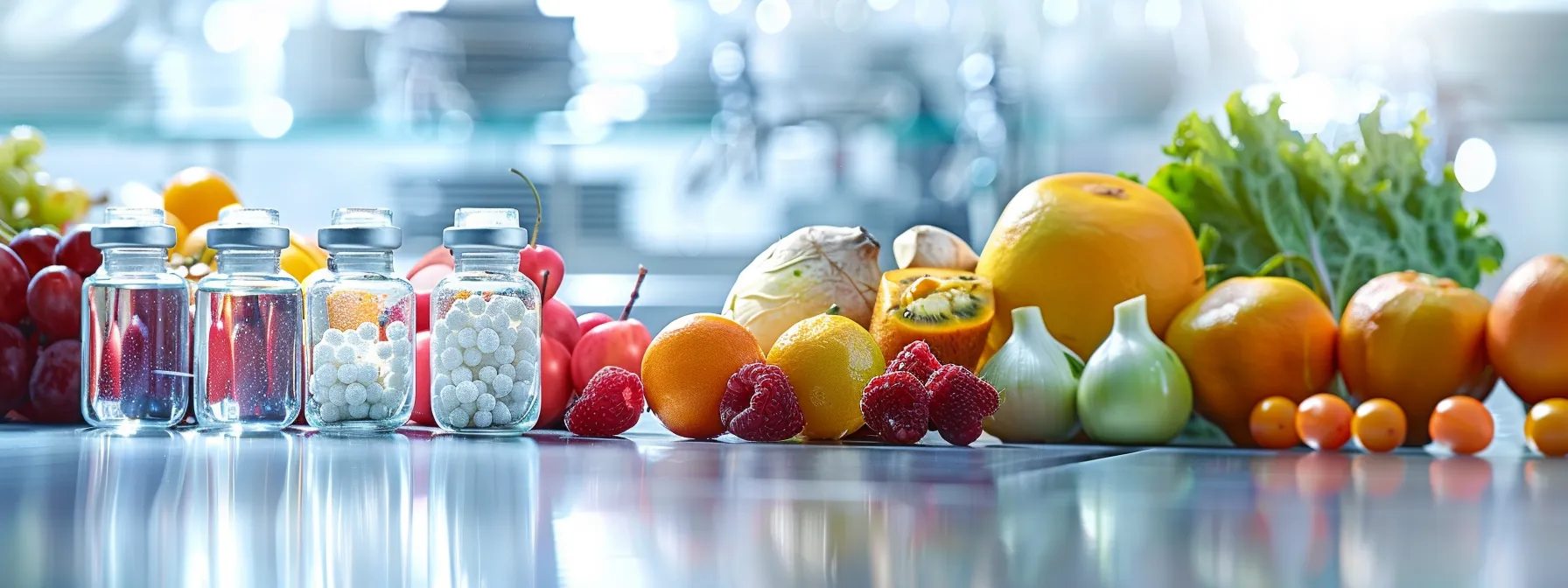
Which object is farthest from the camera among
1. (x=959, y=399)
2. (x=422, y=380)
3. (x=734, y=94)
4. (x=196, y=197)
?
(x=734, y=94)

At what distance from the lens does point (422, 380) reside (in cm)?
90

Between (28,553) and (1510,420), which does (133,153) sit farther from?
(1510,420)

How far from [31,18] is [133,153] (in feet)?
0.59

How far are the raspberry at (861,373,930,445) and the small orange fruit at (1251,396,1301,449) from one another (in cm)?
24

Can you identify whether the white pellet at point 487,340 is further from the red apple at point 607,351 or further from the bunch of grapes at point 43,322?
the bunch of grapes at point 43,322

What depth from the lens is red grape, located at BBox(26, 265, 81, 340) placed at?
926 mm

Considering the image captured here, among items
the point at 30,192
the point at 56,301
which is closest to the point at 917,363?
the point at 56,301

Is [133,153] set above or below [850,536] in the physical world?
above

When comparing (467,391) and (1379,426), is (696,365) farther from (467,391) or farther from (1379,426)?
(1379,426)

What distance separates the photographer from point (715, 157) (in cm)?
141

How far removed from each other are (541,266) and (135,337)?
A: 275 millimetres

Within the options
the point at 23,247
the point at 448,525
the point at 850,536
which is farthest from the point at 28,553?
the point at 23,247

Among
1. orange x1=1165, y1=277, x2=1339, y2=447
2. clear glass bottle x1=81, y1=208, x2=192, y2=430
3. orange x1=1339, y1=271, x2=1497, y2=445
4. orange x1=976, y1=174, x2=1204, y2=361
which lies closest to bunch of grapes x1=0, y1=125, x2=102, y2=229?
clear glass bottle x1=81, y1=208, x2=192, y2=430

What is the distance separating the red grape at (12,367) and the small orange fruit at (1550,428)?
3.43ft
